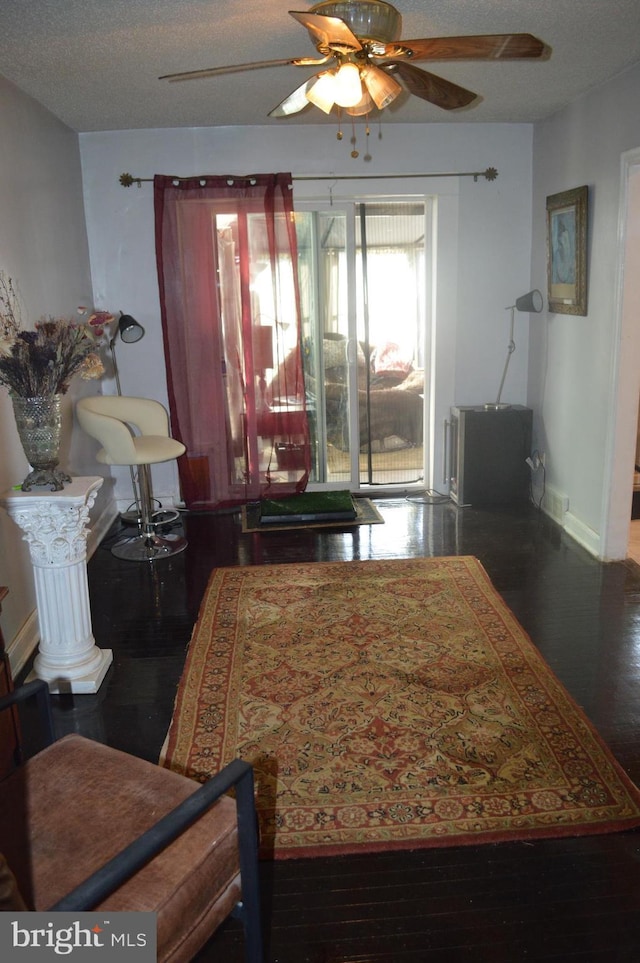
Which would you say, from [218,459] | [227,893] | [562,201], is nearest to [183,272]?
[218,459]

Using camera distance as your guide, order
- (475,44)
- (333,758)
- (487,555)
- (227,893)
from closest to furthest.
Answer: (227,893), (475,44), (333,758), (487,555)

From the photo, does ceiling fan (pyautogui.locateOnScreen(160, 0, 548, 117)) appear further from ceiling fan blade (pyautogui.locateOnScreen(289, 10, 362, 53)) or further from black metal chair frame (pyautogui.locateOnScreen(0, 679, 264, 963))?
black metal chair frame (pyautogui.locateOnScreen(0, 679, 264, 963))

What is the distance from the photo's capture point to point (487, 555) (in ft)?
14.8

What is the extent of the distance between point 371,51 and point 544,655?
8.12 ft

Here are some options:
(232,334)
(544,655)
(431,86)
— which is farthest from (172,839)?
(232,334)

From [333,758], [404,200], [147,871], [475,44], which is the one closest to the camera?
[147,871]

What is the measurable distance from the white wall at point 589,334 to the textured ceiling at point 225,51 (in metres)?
0.23

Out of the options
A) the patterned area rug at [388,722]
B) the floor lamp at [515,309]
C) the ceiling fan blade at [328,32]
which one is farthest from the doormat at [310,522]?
the ceiling fan blade at [328,32]

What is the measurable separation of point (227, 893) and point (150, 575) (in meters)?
2.81

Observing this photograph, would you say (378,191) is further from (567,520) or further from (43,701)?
(43,701)

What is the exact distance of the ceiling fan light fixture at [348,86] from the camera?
2.63 m

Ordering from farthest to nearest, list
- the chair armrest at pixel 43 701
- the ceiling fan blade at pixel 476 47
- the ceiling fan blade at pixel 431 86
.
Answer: the ceiling fan blade at pixel 431 86 → the ceiling fan blade at pixel 476 47 → the chair armrest at pixel 43 701

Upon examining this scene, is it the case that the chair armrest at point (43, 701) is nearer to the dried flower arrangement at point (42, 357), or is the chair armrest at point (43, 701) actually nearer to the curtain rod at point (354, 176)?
the dried flower arrangement at point (42, 357)

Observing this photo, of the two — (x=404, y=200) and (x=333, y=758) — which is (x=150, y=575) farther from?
(x=404, y=200)
